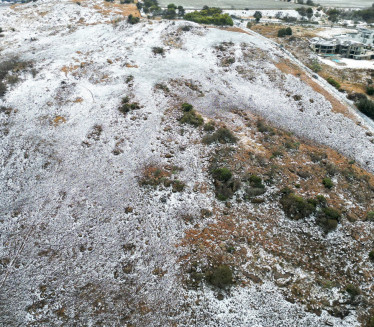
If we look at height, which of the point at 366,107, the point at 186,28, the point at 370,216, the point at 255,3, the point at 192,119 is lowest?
the point at 370,216

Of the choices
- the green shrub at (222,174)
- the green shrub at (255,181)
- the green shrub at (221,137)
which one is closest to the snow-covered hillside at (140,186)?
the green shrub at (222,174)

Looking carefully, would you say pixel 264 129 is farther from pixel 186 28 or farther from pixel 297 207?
pixel 186 28

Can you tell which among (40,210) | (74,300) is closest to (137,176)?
(40,210)

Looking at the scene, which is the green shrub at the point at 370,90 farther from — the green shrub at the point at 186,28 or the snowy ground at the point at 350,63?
the green shrub at the point at 186,28

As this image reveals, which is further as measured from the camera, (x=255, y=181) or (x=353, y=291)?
(x=255, y=181)

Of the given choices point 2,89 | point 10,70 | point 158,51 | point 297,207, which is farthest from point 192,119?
point 10,70

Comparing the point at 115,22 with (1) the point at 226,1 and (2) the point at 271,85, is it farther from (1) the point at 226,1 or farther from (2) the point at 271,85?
(1) the point at 226,1
